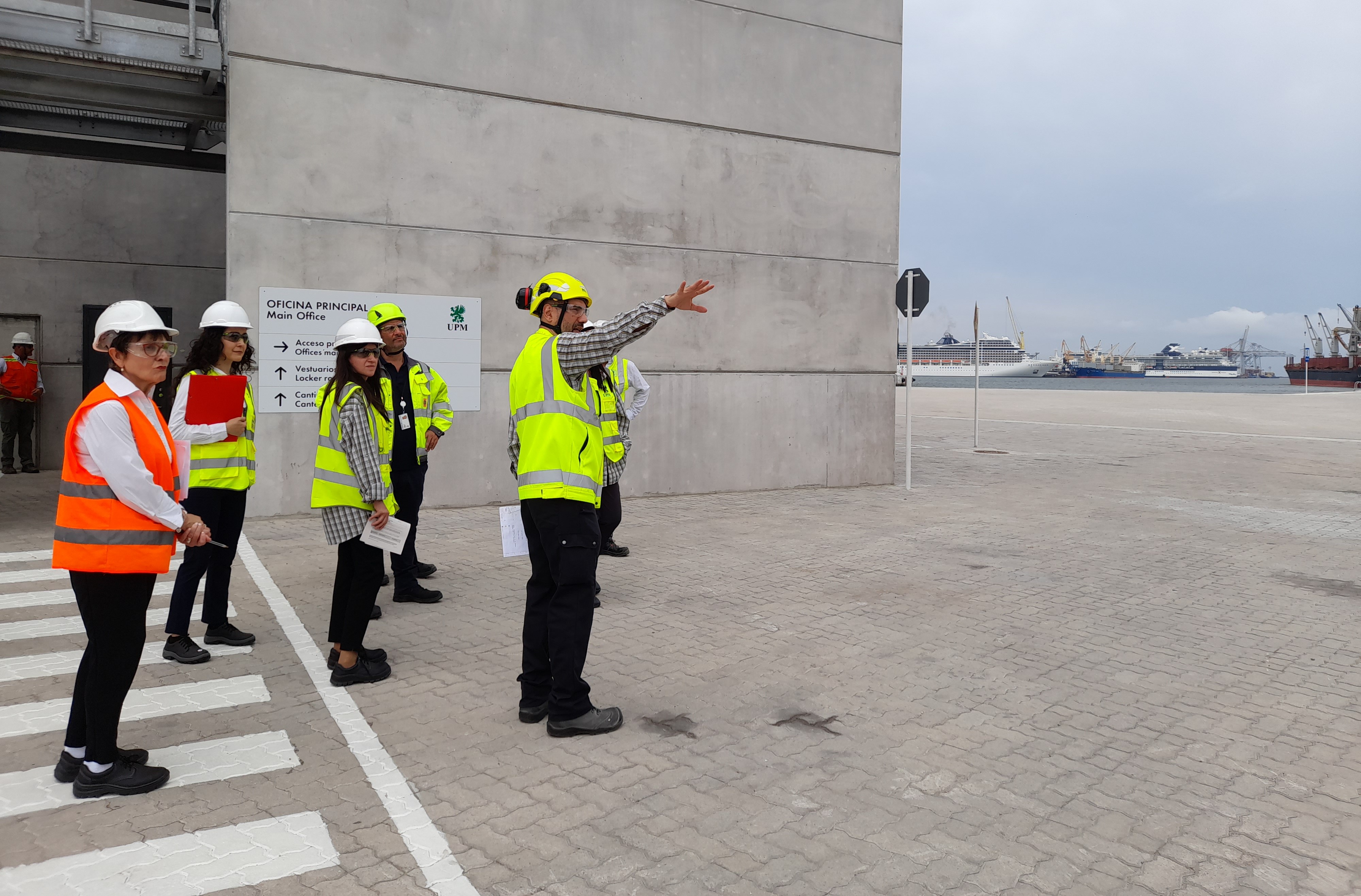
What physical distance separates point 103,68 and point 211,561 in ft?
20.3

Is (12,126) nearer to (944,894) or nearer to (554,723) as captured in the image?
(554,723)

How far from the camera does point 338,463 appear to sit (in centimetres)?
507

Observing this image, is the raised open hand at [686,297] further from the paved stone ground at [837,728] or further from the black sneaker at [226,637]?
the black sneaker at [226,637]

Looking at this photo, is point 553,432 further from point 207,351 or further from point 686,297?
point 207,351

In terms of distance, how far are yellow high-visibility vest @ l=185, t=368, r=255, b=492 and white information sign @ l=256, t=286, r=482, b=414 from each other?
4.18 meters

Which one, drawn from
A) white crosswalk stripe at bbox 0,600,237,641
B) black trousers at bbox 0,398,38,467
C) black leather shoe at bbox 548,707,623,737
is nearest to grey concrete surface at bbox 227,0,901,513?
white crosswalk stripe at bbox 0,600,237,641

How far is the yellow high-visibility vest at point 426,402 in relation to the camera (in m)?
6.99

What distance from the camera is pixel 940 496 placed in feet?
41.1

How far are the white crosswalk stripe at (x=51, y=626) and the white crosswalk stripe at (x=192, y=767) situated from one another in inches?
75.5

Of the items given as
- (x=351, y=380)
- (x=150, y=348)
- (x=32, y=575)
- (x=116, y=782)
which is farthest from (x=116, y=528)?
(x=32, y=575)

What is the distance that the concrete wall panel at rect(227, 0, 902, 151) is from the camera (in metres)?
10.0

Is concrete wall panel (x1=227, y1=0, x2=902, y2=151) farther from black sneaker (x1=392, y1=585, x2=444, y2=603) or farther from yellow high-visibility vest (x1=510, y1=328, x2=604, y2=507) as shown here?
yellow high-visibility vest (x1=510, y1=328, x2=604, y2=507)

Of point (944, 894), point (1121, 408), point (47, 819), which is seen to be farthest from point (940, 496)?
point (1121, 408)

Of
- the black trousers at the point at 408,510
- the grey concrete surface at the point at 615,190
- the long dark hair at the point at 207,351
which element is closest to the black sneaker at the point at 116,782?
the long dark hair at the point at 207,351
